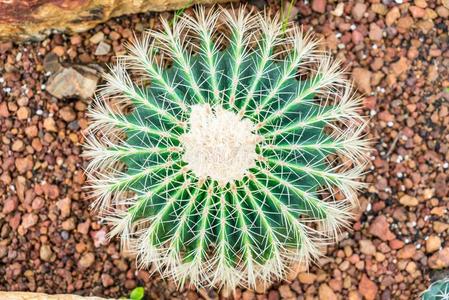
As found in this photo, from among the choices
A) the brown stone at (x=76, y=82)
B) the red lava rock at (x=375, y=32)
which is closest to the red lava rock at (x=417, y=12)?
the red lava rock at (x=375, y=32)

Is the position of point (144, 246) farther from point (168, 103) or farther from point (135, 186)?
point (168, 103)

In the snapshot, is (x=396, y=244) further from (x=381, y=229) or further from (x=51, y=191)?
(x=51, y=191)

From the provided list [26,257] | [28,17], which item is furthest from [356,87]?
[26,257]

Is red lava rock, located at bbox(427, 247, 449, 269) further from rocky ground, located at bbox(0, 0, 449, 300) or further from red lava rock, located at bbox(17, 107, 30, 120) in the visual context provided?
red lava rock, located at bbox(17, 107, 30, 120)

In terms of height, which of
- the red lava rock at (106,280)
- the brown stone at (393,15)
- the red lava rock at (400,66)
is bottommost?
the red lava rock at (106,280)

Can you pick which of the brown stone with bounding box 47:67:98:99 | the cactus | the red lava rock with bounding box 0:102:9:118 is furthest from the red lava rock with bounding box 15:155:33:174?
the cactus

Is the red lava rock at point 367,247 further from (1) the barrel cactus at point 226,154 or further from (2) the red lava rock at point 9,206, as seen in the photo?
(2) the red lava rock at point 9,206

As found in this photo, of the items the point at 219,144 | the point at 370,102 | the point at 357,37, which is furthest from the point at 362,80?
the point at 219,144
